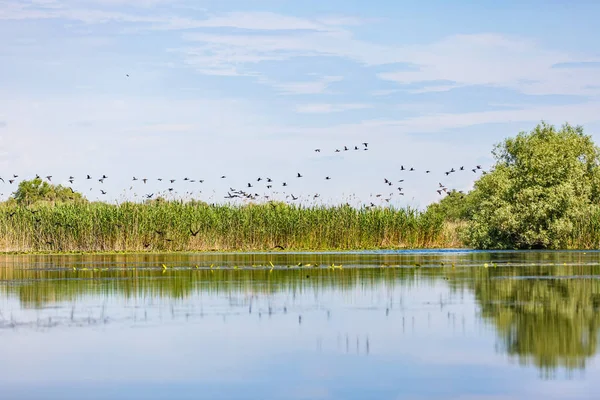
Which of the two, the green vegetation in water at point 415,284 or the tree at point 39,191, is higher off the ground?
the tree at point 39,191

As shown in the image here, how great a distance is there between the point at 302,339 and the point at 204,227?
1706 inches

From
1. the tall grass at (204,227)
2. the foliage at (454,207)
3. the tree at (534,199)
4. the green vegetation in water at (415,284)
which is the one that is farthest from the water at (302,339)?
the foliage at (454,207)

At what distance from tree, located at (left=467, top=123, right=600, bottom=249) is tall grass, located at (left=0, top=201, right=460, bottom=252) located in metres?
5.48

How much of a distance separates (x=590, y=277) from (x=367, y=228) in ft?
103

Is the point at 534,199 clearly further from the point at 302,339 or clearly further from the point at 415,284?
the point at 302,339

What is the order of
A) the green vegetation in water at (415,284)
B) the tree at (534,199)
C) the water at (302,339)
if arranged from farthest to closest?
the tree at (534,199), the green vegetation in water at (415,284), the water at (302,339)

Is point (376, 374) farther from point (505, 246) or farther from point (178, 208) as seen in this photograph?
point (505, 246)

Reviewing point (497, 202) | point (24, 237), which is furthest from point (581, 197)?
point (24, 237)

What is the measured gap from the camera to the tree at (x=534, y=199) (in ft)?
212

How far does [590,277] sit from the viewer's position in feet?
97.6

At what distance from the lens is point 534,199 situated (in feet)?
213

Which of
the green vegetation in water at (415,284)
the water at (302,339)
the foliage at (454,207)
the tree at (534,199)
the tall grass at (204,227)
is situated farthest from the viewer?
the foliage at (454,207)

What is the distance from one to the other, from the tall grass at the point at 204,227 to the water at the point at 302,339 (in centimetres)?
2834

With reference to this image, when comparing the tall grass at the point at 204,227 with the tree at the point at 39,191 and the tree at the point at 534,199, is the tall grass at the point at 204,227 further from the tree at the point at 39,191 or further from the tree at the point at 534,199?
the tree at the point at 39,191
